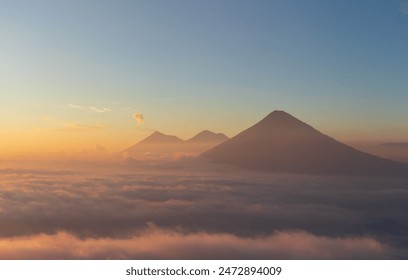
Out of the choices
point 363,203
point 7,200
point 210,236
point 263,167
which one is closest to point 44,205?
point 7,200

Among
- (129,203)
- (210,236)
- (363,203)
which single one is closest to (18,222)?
(129,203)

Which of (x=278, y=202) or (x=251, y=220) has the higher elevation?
(x=278, y=202)

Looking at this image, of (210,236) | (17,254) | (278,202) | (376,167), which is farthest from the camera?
(376,167)

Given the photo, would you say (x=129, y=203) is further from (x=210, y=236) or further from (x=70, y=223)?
(x=210, y=236)

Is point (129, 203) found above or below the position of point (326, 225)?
above
